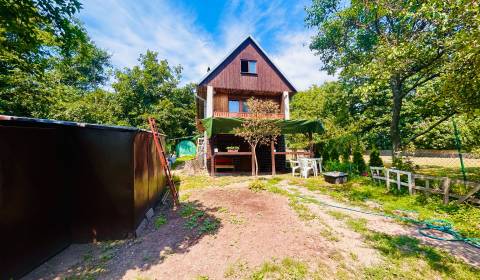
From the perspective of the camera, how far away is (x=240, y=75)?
1456 centimetres

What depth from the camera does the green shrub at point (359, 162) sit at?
417 inches

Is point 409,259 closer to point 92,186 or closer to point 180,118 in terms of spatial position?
point 92,186

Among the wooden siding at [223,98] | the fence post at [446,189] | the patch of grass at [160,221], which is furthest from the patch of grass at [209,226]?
the wooden siding at [223,98]

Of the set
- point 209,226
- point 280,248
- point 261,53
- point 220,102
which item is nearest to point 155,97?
point 220,102

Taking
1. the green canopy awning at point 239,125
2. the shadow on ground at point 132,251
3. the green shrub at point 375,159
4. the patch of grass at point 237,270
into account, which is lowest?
the shadow on ground at point 132,251

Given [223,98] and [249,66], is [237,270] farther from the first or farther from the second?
[249,66]

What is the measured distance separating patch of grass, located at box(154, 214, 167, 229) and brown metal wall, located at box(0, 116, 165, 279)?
1.62ft

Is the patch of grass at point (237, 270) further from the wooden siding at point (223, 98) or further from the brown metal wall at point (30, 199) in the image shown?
the wooden siding at point (223, 98)

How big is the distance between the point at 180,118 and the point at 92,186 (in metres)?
23.5

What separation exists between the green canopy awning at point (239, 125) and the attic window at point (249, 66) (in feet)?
19.9

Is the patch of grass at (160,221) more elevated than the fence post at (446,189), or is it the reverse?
the fence post at (446,189)

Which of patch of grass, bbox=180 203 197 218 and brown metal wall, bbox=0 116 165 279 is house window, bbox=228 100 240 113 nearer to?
patch of grass, bbox=180 203 197 218

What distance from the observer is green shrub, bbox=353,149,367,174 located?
34.7 ft

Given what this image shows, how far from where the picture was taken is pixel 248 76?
1469cm
